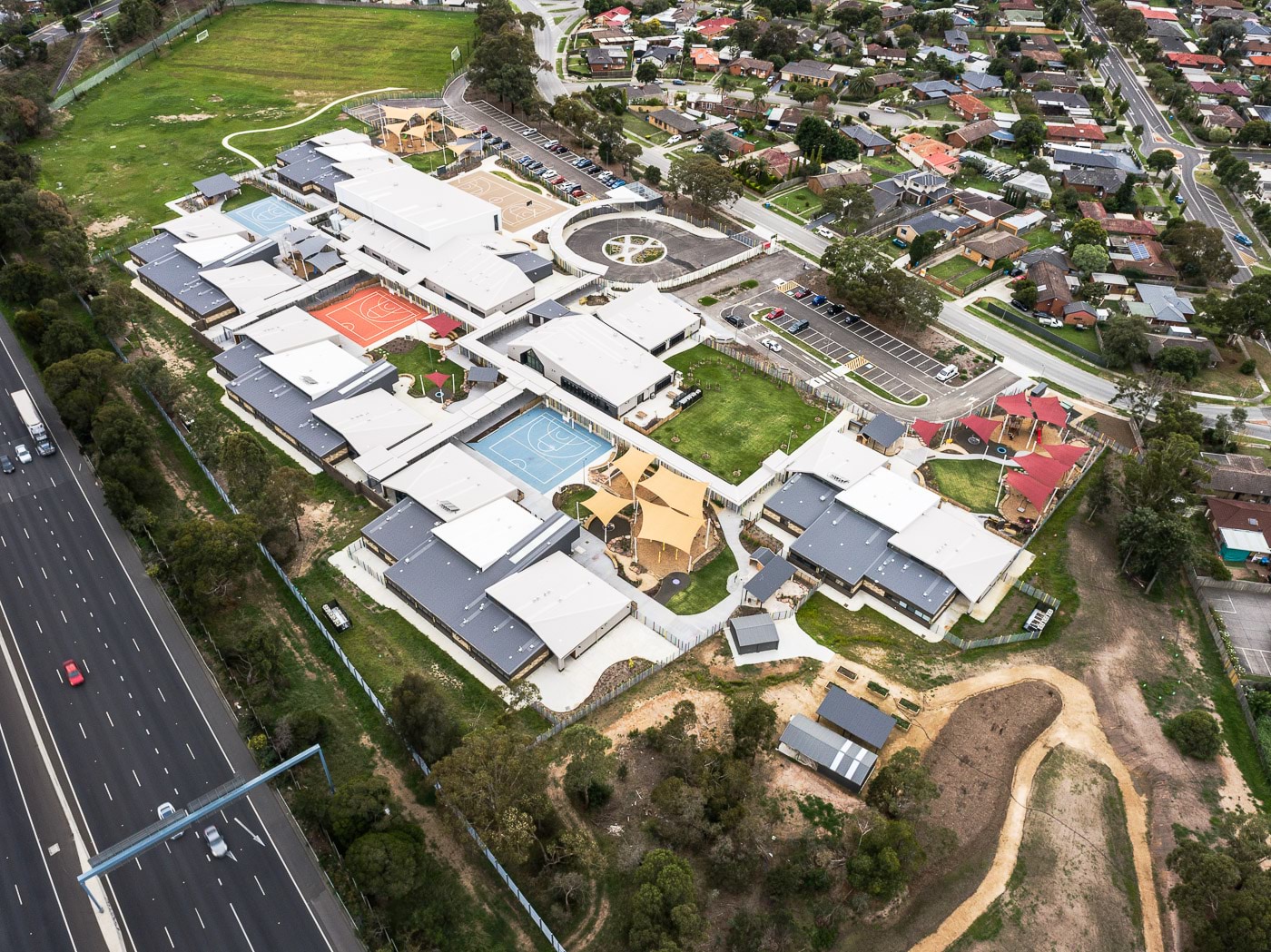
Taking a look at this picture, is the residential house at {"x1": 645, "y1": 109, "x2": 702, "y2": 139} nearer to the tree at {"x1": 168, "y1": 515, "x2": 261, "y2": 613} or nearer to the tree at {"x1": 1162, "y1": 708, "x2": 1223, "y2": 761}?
the tree at {"x1": 168, "y1": 515, "x2": 261, "y2": 613}

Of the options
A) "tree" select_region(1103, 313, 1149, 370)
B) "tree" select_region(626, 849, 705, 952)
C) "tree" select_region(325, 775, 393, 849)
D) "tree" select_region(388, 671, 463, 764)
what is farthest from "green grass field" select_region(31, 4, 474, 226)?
"tree" select_region(1103, 313, 1149, 370)

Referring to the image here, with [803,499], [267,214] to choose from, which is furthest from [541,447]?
[267,214]

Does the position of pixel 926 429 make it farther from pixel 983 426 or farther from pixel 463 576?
pixel 463 576

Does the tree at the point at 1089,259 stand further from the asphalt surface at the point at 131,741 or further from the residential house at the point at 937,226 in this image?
the asphalt surface at the point at 131,741

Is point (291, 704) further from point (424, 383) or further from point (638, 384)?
point (638, 384)

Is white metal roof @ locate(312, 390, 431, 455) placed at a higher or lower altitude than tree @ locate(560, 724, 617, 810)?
higher
